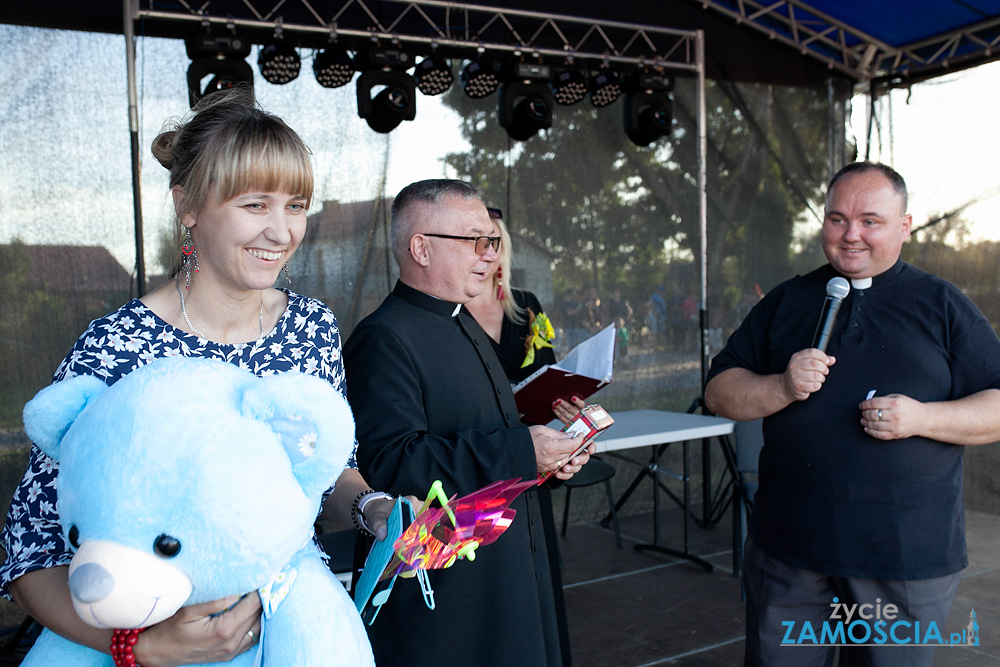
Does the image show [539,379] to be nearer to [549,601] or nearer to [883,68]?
[549,601]

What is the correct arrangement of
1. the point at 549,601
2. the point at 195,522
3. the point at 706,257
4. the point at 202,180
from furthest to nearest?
the point at 706,257
the point at 549,601
the point at 202,180
the point at 195,522

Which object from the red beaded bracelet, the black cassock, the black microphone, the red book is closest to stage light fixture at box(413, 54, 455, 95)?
the red book

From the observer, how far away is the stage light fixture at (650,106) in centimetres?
541

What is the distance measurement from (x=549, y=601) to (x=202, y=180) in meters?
1.44

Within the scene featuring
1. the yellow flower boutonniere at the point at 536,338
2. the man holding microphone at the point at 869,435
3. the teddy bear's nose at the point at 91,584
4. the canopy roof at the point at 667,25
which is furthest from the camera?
the canopy roof at the point at 667,25

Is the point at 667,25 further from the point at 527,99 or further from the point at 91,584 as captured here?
the point at 91,584

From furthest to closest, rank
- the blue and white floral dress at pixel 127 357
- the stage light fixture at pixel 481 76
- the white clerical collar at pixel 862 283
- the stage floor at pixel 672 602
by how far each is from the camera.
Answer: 1. the stage light fixture at pixel 481 76
2. the stage floor at pixel 672 602
3. the white clerical collar at pixel 862 283
4. the blue and white floral dress at pixel 127 357

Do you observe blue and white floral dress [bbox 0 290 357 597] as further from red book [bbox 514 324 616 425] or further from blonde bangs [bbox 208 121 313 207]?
red book [bbox 514 324 616 425]

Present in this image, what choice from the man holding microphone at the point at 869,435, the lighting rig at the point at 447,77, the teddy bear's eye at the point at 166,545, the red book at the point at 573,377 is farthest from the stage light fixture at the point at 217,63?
the teddy bear's eye at the point at 166,545

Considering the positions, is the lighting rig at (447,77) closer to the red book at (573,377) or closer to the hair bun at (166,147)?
the red book at (573,377)

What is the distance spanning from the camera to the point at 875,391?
2.16m

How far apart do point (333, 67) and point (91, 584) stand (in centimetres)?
429

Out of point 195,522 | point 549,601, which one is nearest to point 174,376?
point 195,522

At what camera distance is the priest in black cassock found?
1.80 m
